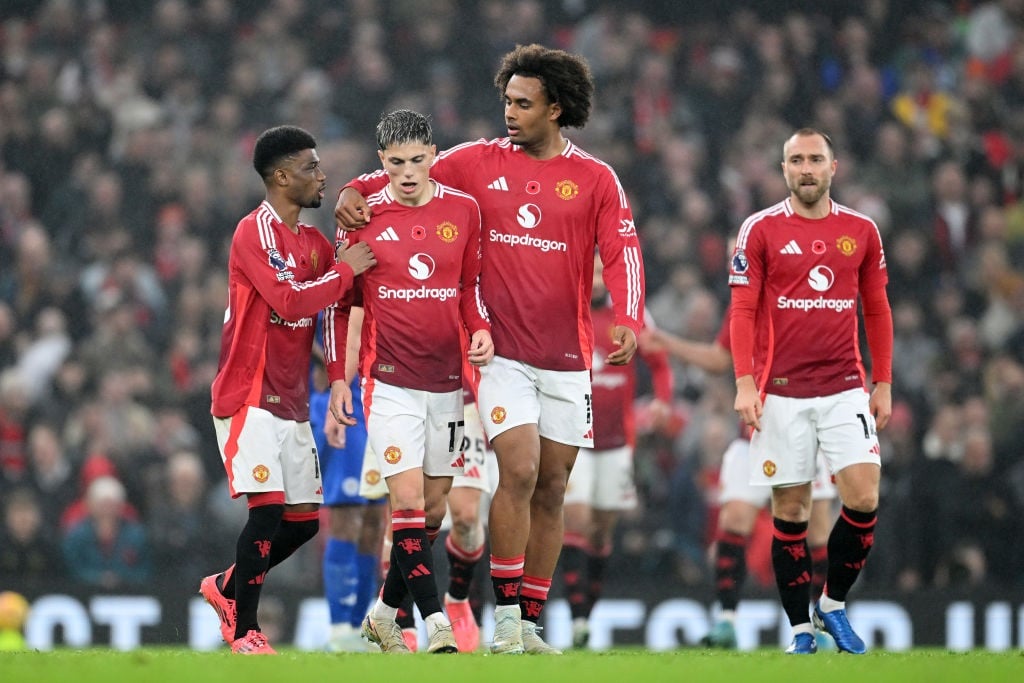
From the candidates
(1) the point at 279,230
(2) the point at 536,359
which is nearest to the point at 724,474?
(2) the point at 536,359

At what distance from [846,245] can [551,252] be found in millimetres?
1606

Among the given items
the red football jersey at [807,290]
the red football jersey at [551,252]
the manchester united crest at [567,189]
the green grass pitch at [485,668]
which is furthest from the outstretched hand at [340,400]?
the red football jersey at [807,290]

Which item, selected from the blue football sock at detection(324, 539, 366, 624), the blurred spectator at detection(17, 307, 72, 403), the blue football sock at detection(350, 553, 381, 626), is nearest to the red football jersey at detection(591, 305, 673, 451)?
the blue football sock at detection(350, 553, 381, 626)

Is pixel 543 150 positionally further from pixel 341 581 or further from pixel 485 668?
pixel 341 581

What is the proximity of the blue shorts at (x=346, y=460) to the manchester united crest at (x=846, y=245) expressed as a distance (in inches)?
109

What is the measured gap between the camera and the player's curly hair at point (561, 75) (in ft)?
23.0

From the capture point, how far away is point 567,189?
6.95m

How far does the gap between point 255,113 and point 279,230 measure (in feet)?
28.4

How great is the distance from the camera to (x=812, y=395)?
7578 millimetres

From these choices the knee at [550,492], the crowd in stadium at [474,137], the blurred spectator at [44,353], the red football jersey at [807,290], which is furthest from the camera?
the blurred spectator at [44,353]

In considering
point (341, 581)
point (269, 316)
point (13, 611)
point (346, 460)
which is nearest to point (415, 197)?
point (269, 316)

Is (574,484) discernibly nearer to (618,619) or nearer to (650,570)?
(618,619)

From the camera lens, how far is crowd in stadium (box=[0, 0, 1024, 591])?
1227 centimetres

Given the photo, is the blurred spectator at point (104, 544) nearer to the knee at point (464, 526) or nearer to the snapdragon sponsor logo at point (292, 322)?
the knee at point (464, 526)
